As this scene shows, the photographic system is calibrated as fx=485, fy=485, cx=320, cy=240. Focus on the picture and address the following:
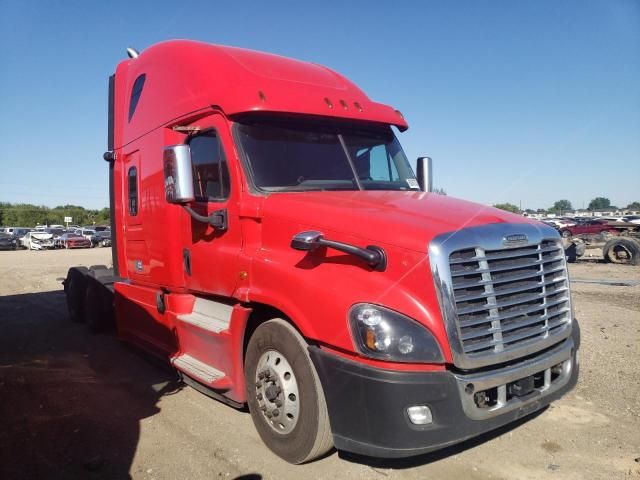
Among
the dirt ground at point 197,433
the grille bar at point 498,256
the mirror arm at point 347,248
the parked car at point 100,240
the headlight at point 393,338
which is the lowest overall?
the dirt ground at point 197,433

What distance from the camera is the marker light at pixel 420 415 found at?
2910mm

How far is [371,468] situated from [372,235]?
5.57 ft

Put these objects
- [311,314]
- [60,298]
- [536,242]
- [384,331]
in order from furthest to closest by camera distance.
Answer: [60,298] < [536,242] < [311,314] < [384,331]

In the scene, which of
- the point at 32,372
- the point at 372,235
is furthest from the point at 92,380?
the point at 372,235

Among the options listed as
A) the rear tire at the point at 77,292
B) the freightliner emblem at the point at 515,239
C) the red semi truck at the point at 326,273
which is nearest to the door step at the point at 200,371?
the red semi truck at the point at 326,273

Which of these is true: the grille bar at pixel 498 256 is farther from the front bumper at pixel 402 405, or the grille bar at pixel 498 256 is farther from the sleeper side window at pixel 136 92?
the sleeper side window at pixel 136 92

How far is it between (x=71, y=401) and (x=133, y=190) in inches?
104

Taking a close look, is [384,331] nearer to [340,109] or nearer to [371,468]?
[371,468]

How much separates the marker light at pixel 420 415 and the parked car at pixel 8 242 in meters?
44.1

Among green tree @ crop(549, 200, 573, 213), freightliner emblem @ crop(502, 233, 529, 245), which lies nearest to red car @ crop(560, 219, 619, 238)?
green tree @ crop(549, 200, 573, 213)

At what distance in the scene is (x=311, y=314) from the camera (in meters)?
3.22

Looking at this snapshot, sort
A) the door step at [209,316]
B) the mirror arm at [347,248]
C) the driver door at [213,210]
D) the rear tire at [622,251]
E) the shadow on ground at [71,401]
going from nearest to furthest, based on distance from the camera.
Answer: the mirror arm at [347,248] < the shadow on ground at [71,401] < the driver door at [213,210] < the door step at [209,316] < the rear tire at [622,251]

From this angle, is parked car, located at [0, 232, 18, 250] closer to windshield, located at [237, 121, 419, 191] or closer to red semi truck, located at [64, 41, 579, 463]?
red semi truck, located at [64, 41, 579, 463]

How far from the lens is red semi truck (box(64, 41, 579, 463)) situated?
294cm
